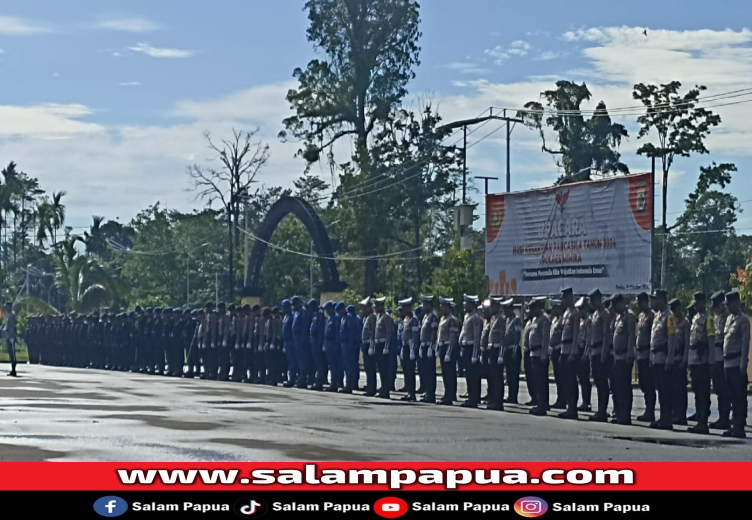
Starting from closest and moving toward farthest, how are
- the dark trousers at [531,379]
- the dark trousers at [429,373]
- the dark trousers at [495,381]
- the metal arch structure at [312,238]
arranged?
the dark trousers at [531,379]
the dark trousers at [495,381]
the dark trousers at [429,373]
the metal arch structure at [312,238]

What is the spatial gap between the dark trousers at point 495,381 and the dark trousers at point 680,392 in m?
3.67

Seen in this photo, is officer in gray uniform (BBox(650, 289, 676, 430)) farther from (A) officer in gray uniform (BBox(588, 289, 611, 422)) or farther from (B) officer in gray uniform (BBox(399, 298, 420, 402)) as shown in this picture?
(B) officer in gray uniform (BBox(399, 298, 420, 402))

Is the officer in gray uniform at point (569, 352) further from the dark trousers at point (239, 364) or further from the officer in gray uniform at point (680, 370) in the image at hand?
the dark trousers at point (239, 364)

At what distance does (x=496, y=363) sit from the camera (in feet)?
69.5

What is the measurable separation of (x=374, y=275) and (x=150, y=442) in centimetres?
5085

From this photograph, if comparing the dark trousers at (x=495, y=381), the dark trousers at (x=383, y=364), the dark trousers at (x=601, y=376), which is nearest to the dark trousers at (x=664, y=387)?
the dark trousers at (x=601, y=376)

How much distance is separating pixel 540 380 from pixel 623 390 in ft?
6.63

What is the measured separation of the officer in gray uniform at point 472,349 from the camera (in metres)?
21.6

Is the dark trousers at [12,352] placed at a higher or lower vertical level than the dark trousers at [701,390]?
lower

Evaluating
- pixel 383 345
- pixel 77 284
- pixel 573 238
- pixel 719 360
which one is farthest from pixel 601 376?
pixel 77 284
